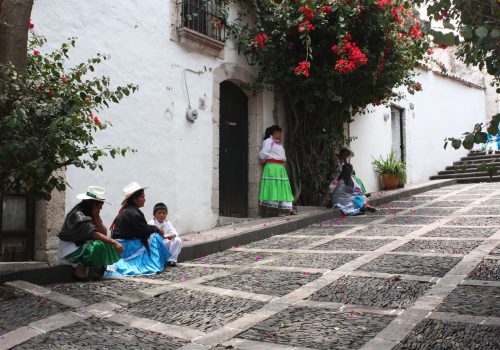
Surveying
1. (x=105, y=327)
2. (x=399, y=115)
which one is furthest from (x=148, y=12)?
(x=399, y=115)

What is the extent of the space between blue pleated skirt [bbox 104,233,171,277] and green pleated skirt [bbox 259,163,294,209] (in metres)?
→ 3.64

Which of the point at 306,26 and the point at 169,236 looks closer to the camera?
the point at 169,236

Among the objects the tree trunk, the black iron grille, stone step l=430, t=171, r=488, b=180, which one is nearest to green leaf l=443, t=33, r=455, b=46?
the tree trunk

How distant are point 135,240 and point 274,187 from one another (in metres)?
3.96

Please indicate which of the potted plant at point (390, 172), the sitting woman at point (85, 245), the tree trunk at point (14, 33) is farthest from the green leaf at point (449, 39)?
the potted plant at point (390, 172)

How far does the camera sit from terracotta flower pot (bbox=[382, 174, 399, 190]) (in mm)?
13523

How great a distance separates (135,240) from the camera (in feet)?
18.4

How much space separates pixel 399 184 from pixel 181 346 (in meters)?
11.6

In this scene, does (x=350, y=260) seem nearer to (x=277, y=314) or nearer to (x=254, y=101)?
(x=277, y=314)

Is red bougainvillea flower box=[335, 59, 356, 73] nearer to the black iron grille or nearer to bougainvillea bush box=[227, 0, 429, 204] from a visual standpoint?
bougainvillea bush box=[227, 0, 429, 204]

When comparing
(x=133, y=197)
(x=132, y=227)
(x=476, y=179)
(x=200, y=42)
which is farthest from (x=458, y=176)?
(x=132, y=227)

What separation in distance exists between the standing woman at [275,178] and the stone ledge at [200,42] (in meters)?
1.80

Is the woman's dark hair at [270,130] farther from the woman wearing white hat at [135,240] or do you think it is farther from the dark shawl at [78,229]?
the dark shawl at [78,229]

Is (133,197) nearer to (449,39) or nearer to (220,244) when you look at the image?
(220,244)
